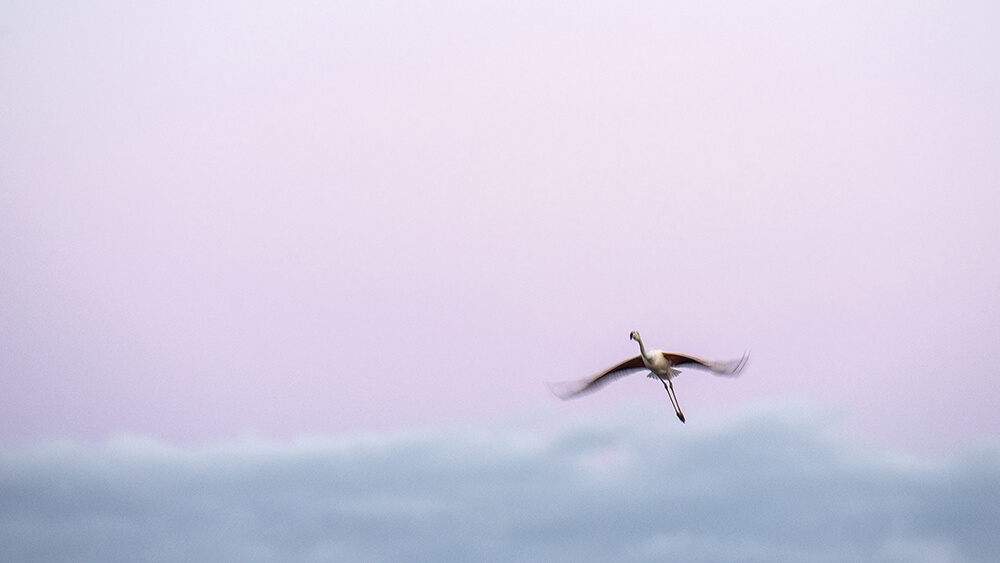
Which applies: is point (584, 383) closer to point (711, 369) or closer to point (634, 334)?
point (634, 334)

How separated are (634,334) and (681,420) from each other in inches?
180

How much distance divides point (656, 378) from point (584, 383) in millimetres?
3410

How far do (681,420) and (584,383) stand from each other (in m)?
4.85

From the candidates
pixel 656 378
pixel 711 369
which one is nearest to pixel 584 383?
pixel 656 378

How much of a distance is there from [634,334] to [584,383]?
11.2 ft

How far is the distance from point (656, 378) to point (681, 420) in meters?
2.35

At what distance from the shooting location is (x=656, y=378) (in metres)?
62.9

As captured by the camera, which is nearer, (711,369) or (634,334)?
(711,369)

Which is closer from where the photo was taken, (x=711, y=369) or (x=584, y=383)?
(x=711, y=369)

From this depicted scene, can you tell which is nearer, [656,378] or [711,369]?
[711,369]

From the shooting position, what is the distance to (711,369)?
57531 mm

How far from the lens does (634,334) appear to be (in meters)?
61.9

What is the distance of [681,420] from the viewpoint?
204 ft
